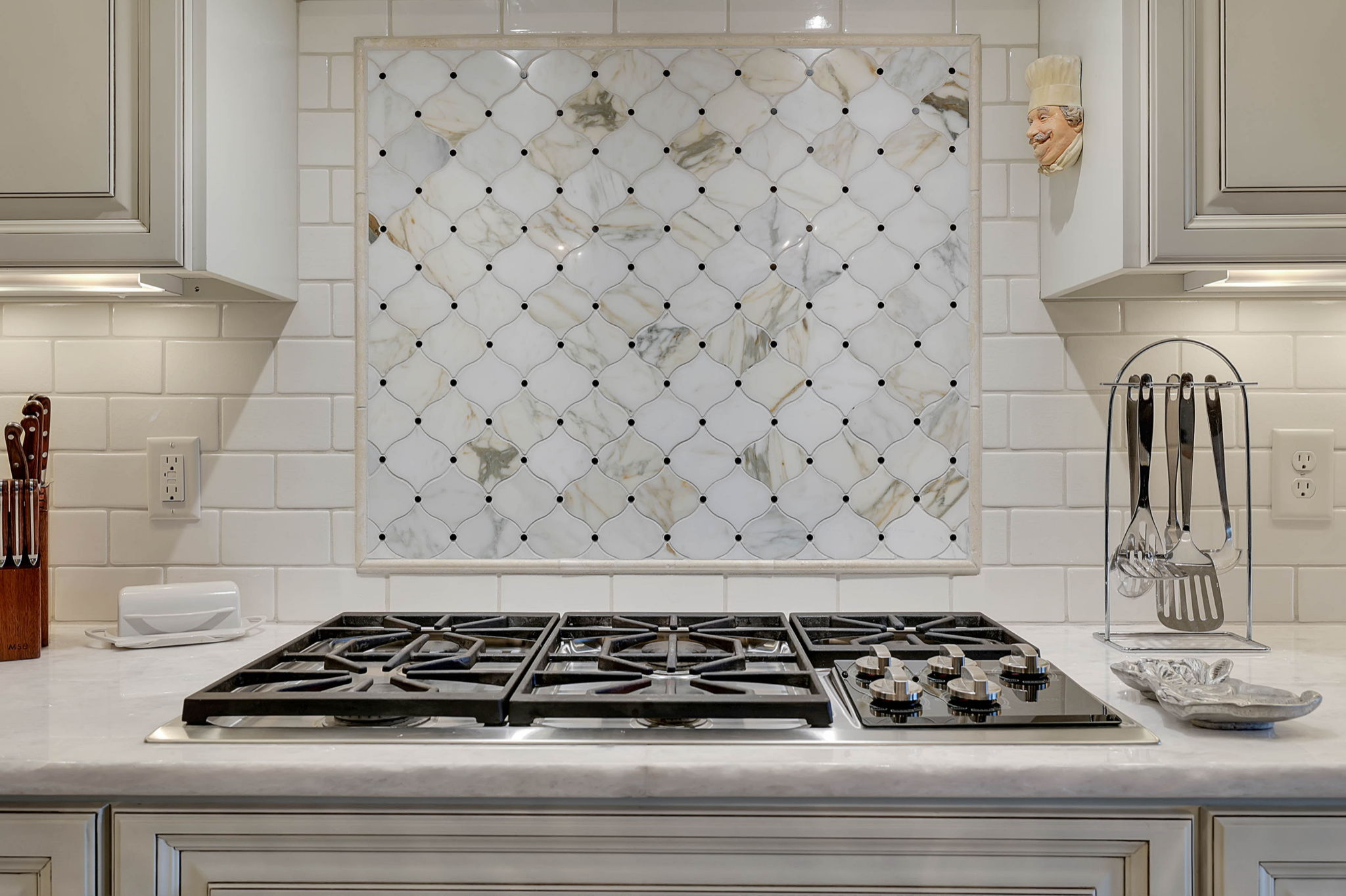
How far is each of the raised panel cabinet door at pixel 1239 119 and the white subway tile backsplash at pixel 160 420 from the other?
1.50 metres

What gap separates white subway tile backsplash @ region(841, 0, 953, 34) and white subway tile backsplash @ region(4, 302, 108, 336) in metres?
1.38

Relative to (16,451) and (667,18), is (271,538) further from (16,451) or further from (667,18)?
(667,18)

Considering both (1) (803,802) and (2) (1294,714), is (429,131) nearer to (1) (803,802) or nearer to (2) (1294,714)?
(1) (803,802)

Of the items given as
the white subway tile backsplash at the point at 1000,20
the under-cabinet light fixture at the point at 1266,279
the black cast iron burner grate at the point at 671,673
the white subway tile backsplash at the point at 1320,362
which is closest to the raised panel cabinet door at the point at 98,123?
the black cast iron burner grate at the point at 671,673

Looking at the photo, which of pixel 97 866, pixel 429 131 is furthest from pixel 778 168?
pixel 97 866

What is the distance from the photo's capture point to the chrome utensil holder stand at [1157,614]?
138cm

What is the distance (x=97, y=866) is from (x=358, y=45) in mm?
1296

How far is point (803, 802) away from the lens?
36.7 inches

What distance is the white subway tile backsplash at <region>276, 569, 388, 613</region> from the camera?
1591 mm

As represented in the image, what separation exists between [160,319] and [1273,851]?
1.74m

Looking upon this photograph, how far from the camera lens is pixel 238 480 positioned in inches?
62.6

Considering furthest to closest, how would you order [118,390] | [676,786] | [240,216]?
[118,390]
[240,216]
[676,786]

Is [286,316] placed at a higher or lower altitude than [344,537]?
higher

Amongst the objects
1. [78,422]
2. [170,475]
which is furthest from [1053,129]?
[78,422]
